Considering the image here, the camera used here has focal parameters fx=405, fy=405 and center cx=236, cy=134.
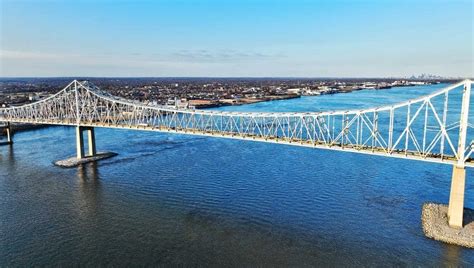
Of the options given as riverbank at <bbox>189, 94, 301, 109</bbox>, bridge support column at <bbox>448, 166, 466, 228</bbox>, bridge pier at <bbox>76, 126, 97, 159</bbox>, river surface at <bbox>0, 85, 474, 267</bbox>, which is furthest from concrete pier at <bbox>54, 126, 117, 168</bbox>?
riverbank at <bbox>189, 94, 301, 109</bbox>

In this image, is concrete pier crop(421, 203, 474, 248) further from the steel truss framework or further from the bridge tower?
the steel truss framework

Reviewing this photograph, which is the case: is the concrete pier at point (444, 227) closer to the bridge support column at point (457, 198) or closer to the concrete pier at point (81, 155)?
the bridge support column at point (457, 198)

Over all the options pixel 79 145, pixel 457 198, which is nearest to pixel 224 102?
pixel 79 145

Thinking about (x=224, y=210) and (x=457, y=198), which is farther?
(x=224, y=210)

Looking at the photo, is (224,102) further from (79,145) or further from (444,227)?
(444,227)

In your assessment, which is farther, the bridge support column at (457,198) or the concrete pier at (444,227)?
the bridge support column at (457,198)

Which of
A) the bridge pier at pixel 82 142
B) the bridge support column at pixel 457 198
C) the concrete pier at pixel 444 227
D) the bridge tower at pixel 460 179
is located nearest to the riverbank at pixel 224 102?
the bridge pier at pixel 82 142

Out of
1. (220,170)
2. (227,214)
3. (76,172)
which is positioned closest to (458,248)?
(227,214)
